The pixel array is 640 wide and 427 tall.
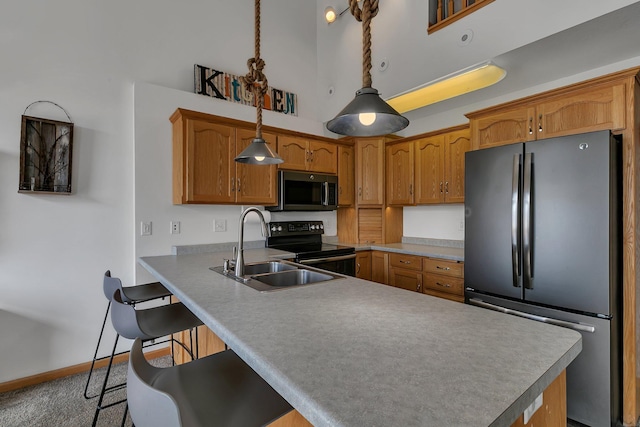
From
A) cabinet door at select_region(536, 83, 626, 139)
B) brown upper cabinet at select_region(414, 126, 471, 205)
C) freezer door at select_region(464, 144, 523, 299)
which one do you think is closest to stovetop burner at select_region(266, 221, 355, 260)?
brown upper cabinet at select_region(414, 126, 471, 205)

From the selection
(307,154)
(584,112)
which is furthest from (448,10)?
(307,154)

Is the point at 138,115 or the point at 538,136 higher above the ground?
the point at 138,115

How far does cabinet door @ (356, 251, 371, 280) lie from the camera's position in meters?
3.40

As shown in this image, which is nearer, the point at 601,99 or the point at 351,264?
the point at 601,99

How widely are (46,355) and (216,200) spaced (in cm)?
174

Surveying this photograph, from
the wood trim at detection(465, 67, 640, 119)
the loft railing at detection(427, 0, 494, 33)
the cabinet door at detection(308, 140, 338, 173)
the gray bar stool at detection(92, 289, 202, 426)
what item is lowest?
the gray bar stool at detection(92, 289, 202, 426)

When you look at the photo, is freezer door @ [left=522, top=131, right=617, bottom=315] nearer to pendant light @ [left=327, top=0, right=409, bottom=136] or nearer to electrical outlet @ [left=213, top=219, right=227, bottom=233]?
pendant light @ [left=327, top=0, right=409, bottom=136]

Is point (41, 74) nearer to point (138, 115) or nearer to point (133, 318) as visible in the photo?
point (138, 115)

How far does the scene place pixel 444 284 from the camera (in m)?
2.84

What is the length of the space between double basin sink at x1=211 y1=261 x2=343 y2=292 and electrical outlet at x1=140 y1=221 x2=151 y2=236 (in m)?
1.07

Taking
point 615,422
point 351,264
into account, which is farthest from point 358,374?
point 351,264

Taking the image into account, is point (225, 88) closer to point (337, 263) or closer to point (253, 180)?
point (253, 180)

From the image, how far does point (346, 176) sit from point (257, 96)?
217 centimetres

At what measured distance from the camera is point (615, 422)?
5.97ft
